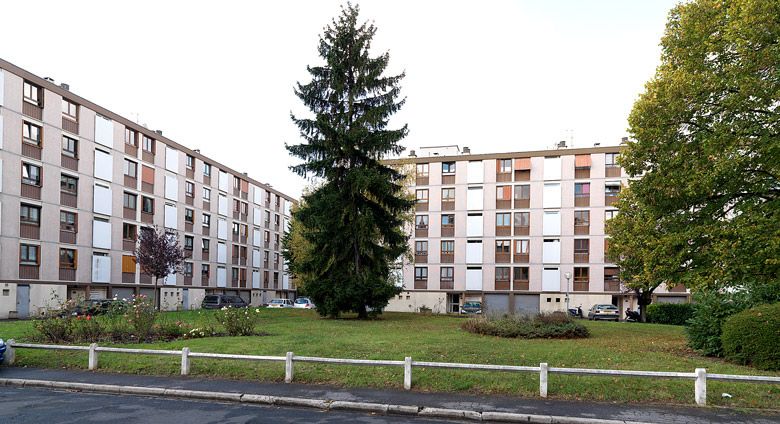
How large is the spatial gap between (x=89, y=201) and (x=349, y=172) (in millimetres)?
24628

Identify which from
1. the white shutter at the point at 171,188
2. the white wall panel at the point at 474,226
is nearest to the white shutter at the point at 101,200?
the white shutter at the point at 171,188

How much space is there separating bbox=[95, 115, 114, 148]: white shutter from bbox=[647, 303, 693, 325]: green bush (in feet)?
140

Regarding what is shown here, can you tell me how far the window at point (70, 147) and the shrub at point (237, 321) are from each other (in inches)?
1079

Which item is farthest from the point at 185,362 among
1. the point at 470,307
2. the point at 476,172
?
the point at 476,172

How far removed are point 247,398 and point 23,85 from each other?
3412cm

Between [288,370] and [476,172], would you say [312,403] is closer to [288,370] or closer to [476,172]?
[288,370]

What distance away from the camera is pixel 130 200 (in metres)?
45.8

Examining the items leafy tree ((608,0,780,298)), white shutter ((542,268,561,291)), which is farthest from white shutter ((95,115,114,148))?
white shutter ((542,268,561,291))

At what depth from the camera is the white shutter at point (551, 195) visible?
51.8 meters

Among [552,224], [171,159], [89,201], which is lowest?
[552,224]

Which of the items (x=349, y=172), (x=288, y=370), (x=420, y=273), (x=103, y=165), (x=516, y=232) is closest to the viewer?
(x=288, y=370)

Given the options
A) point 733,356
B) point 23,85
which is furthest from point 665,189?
point 23,85

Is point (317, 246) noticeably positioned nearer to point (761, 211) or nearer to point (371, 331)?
point (371, 331)

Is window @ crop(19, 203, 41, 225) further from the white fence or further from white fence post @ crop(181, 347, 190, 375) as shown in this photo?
white fence post @ crop(181, 347, 190, 375)
